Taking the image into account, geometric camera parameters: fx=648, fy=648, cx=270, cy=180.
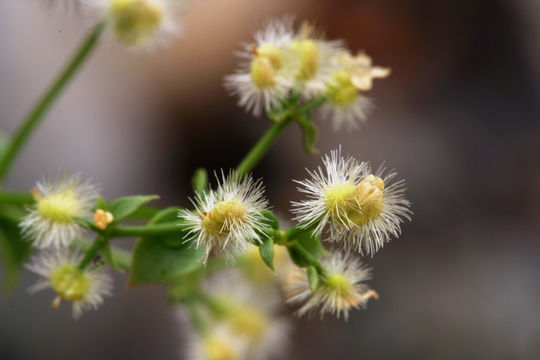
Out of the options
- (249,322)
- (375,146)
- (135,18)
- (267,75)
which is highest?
(375,146)

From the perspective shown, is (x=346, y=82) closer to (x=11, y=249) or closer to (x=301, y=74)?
(x=301, y=74)

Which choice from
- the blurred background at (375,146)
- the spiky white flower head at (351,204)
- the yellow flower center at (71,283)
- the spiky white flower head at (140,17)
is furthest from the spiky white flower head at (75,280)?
the blurred background at (375,146)

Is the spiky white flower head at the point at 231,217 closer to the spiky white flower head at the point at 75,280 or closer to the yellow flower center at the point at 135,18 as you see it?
the spiky white flower head at the point at 75,280

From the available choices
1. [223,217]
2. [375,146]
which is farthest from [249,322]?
[375,146]

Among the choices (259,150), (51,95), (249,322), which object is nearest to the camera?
(259,150)

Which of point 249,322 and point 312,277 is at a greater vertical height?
point 249,322

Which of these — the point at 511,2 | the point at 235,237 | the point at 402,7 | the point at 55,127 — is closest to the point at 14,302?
the point at 55,127

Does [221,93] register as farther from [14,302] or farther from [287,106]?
[287,106]

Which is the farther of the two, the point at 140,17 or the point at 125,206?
the point at 140,17
